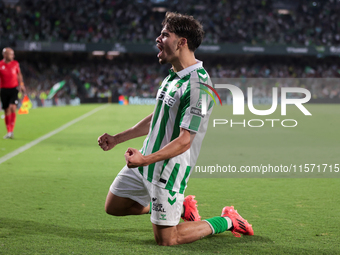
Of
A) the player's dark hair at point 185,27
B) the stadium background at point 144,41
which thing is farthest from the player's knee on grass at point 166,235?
the stadium background at point 144,41

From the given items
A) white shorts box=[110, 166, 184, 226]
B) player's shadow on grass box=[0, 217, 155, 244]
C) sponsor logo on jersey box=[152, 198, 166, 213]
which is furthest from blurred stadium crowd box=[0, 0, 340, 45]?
sponsor logo on jersey box=[152, 198, 166, 213]

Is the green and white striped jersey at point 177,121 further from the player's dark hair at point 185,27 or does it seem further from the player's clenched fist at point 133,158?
the player's clenched fist at point 133,158

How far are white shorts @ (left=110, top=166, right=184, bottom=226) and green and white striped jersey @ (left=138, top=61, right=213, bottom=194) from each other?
58 millimetres

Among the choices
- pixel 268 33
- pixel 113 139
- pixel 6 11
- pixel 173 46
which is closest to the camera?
pixel 173 46

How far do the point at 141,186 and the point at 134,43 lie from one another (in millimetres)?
37537

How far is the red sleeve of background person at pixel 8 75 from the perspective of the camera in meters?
11.5

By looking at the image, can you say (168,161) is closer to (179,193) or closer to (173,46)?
(179,193)

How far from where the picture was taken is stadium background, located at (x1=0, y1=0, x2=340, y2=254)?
12.2 ft

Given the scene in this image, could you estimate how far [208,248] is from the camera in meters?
3.46

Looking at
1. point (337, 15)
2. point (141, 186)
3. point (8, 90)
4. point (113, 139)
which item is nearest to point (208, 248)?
point (141, 186)

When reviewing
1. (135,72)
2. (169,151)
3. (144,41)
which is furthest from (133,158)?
(135,72)

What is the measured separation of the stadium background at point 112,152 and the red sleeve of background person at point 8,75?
150cm

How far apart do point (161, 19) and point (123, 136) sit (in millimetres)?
40011

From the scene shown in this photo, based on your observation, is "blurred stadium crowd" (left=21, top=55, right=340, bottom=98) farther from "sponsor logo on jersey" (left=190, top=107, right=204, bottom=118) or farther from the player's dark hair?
"sponsor logo on jersey" (left=190, top=107, right=204, bottom=118)
